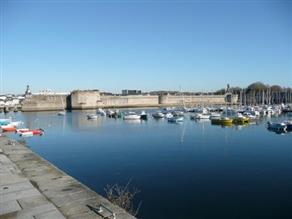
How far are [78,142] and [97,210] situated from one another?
25.9 metres

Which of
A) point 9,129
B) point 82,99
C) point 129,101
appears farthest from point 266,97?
point 9,129

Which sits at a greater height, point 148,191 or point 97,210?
point 97,210

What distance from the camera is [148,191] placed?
50.6 feet

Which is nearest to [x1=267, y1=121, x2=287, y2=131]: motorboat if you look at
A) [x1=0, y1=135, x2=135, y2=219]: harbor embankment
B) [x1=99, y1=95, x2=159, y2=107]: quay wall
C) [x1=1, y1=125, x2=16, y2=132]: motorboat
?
[x1=1, y1=125, x2=16, y2=132]: motorboat

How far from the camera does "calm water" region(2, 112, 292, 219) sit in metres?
13.3

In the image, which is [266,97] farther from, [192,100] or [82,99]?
[82,99]

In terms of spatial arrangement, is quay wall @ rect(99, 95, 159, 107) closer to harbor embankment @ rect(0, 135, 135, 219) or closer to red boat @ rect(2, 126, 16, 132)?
red boat @ rect(2, 126, 16, 132)

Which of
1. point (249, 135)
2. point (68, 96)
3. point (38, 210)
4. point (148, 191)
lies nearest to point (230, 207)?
point (148, 191)

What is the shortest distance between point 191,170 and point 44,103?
90.1 m

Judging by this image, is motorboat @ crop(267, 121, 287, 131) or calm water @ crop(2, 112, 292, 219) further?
motorboat @ crop(267, 121, 287, 131)

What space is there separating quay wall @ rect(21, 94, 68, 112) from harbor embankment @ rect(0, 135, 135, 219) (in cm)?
8867

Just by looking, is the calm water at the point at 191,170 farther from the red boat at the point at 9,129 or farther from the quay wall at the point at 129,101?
the quay wall at the point at 129,101

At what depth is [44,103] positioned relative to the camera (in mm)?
103688

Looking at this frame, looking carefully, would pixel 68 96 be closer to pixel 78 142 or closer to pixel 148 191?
pixel 78 142
